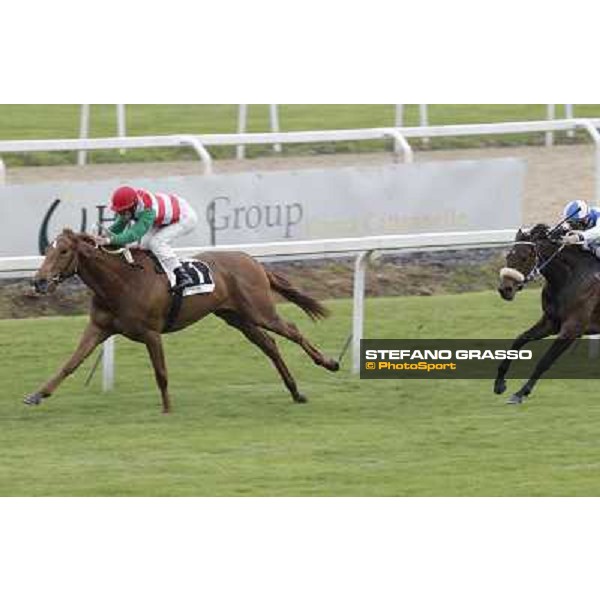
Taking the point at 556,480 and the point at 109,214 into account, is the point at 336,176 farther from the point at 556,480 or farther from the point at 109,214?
the point at 556,480

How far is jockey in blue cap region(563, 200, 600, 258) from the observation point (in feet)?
44.9

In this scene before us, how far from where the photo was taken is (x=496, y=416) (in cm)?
1299

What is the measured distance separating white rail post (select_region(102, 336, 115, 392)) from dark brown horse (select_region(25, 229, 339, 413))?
459 mm

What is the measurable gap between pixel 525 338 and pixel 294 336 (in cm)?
139

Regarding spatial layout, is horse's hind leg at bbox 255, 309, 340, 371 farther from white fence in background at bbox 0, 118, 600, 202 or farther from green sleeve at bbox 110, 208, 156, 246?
white fence in background at bbox 0, 118, 600, 202

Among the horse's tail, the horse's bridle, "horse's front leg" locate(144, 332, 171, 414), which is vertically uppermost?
the horse's bridle

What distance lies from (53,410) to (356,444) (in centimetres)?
199

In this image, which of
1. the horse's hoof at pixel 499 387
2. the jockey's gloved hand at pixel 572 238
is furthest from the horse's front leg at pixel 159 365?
the jockey's gloved hand at pixel 572 238

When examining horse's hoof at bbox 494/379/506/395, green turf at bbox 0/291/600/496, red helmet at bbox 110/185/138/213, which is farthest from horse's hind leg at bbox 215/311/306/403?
horse's hoof at bbox 494/379/506/395

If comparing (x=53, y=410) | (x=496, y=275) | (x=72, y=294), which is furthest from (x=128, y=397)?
(x=496, y=275)

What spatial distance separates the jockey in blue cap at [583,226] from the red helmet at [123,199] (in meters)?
2.61

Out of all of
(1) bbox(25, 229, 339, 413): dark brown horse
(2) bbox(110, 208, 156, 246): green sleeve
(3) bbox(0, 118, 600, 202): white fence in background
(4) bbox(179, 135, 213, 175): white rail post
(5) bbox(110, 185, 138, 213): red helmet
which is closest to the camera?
(1) bbox(25, 229, 339, 413): dark brown horse

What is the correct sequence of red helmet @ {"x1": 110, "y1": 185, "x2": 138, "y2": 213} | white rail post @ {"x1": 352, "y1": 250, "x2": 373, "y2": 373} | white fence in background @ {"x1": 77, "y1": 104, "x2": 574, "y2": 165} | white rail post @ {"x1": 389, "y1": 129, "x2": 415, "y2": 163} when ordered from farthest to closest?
white fence in background @ {"x1": 77, "y1": 104, "x2": 574, "y2": 165}
white rail post @ {"x1": 389, "y1": 129, "x2": 415, "y2": 163}
white rail post @ {"x1": 352, "y1": 250, "x2": 373, "y2": 373}
red helmet @ {"x1": 110, "y1": 185, "x2": 138, "y2": 213}

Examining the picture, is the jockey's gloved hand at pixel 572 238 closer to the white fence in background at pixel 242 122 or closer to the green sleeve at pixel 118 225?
the green sleeve at pixel 118 225
